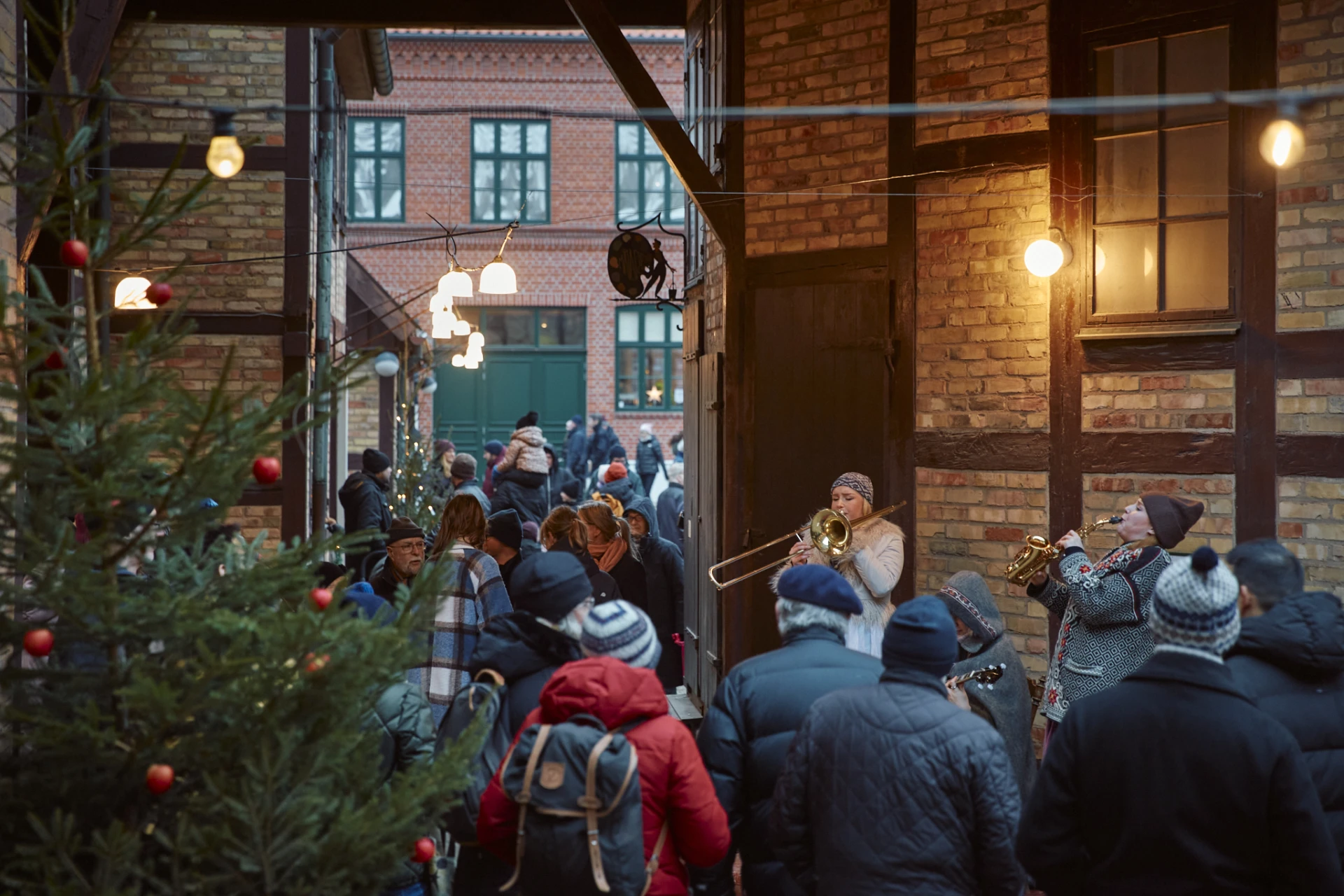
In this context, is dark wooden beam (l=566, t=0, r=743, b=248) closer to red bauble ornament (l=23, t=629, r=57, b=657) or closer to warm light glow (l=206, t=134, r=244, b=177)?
warm light glow (l=206, t=134, r=244, b=177)

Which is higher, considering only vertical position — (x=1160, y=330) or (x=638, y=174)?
(x=638, y=174)

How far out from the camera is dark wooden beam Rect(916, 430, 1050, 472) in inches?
257

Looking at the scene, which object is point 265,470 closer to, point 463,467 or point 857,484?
point 857,484

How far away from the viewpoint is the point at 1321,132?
569 centimetres

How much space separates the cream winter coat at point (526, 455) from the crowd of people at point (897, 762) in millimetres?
7386

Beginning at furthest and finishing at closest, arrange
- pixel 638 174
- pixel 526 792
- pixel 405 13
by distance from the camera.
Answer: pixel 638 174 < pixel 405 13 < pixel 526 792

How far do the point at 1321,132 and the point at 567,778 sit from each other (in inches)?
187

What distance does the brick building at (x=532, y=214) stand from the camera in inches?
1005

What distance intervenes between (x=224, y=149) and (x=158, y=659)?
2044 millimetres

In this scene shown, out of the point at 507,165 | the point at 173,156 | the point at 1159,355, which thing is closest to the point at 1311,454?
the point at 1159,355

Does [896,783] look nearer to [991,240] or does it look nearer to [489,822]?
[489,822]

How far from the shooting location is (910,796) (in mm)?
3148

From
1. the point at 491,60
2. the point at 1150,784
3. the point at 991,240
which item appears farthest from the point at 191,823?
the point at 491,60

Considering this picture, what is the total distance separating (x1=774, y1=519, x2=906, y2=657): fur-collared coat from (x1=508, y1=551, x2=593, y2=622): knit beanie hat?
210 cm
